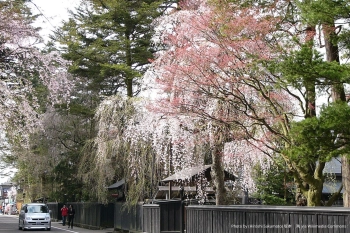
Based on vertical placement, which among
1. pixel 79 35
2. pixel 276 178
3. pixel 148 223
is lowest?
pixel 148 223

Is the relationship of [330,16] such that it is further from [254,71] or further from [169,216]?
[169,216]

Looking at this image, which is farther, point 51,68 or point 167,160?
point 167,160

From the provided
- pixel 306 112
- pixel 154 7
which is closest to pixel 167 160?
pixel 306 112

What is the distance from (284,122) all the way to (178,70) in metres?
4.63

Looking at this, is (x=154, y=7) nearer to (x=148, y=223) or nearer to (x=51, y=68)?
(x=148, y=223)

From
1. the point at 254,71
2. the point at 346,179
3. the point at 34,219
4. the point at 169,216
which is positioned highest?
the point at 254,71

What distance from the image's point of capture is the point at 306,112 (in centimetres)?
1364

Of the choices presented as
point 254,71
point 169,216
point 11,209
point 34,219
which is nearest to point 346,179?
point 254,71

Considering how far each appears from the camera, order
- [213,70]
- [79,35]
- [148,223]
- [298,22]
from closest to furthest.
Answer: [298,22]
[213,70]
[148,223]
[79,35]

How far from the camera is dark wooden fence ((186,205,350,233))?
11.0 meters

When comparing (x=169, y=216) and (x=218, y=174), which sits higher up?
(x=218, y=174)

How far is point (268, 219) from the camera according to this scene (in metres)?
13.2

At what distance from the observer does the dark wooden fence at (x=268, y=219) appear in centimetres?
1102

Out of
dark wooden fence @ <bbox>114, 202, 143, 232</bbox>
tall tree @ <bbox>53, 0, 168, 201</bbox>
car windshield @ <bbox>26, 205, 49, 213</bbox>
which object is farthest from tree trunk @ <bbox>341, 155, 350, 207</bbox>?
car windshield @ <bbox>26, 205, 49, 213</bbox>
